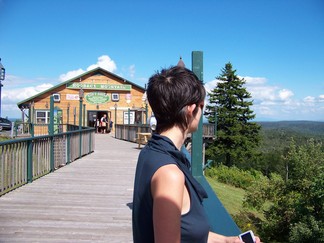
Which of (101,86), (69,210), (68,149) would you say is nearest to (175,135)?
(69,210)

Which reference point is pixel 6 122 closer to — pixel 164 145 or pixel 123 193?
pixel 123 193

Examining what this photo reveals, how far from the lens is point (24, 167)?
7625 millimetres

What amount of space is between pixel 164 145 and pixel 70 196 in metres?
5.81

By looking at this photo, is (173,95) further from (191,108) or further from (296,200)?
(296,200)

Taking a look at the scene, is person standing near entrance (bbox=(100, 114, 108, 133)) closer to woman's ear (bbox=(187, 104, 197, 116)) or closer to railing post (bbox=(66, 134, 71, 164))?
railing post (bbox=(66, 134, 71, 164))

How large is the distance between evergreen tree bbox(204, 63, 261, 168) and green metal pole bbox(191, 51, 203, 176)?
40684 millimetres

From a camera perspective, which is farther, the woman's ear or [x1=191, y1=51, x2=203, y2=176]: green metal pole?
[x1=191, y1=51, x2=203, y2=176]: green metal pole

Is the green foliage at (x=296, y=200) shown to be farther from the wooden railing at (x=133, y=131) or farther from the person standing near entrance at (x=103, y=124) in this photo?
the person standing near entrance at (x=103, y=124)

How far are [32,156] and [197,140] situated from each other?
17.1 ft

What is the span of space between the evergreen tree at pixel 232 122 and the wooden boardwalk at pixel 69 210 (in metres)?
36.5

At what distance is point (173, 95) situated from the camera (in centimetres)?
139

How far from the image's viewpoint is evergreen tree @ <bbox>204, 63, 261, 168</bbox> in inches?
1756

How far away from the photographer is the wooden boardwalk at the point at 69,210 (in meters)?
4.53

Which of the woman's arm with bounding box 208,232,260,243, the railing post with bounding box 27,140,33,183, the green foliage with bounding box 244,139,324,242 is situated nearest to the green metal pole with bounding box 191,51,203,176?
the woman's arm with bounding box 208,232,260,243
